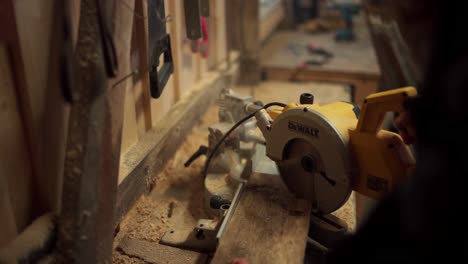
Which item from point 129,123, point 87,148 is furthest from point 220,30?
point 87,148

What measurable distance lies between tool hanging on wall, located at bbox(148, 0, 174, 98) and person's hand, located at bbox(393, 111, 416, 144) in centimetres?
83

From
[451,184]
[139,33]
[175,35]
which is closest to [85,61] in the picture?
[139,33]

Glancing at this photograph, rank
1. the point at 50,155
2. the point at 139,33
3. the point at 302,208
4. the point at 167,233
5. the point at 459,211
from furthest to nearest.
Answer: the point at 139,33
the point at 167,233
the point at 302,208
the point at 50,155
the point at 459,211

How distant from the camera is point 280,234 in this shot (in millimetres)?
1141

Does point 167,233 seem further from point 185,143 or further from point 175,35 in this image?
point 175,35

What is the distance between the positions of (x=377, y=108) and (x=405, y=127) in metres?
0.10

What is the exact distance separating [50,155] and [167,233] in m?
0.46

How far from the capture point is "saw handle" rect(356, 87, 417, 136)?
109 centimetres

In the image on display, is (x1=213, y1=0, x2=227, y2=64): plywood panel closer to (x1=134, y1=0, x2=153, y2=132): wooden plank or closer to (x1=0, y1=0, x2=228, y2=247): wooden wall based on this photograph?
(x1=134, y1=0, x2=153, y2=132): wooden plank

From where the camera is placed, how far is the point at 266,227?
1.17m

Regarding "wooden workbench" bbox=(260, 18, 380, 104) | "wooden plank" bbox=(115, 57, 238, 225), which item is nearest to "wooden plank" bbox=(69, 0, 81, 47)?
"wooden plank" bbox=(115, 57, 238, 225)

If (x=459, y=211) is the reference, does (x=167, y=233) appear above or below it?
below

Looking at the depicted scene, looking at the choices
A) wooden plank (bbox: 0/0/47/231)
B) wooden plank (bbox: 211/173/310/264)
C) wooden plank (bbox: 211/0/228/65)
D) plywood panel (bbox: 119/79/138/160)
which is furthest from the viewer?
wooden plank (bbox: 211/0/228/65)

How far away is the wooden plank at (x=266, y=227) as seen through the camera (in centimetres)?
107
